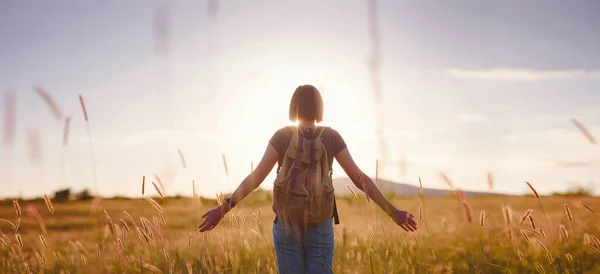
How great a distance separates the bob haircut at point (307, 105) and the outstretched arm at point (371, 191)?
372 millimetres

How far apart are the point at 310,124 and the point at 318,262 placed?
101 cm

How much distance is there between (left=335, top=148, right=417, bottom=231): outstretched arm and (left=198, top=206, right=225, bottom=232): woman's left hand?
3.25 feet

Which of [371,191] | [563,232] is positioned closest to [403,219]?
[371,191]

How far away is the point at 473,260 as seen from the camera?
5.98 metres

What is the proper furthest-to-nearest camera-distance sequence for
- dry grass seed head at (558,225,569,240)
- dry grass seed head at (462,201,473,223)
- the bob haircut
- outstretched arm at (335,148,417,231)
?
1. dry grass seed head at (558,225,569,240)
2. outstretched arm at (335,148,417,231)
3. the bob haircut
4. dry grass seed head at (462,201,473,223)

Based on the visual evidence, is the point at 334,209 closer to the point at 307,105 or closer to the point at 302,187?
the point at 302,187

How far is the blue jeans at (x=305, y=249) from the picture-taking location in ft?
10.9

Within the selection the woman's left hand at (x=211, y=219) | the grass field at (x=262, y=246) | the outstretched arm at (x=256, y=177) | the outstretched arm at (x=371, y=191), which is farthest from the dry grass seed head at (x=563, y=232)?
the woman's left hand at (x=211, y=219)

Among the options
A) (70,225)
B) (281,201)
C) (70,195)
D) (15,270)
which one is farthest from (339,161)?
(70,195)

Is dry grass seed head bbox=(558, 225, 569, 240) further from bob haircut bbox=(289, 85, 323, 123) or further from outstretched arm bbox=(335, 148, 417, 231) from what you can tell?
bob haircut bbox=(289, 85, 323, 123)

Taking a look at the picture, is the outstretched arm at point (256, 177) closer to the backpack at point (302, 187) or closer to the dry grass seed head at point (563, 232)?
the backpack at point (302, 187)

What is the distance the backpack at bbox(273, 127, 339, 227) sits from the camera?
3.30 metres

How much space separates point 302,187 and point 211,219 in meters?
0.72

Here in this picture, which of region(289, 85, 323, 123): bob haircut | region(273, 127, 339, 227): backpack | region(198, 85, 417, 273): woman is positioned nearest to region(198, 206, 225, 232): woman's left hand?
region(198, 85, 417, 273): woman
